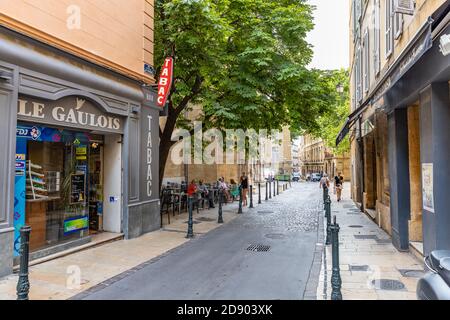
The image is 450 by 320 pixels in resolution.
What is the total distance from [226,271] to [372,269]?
9.38 feet

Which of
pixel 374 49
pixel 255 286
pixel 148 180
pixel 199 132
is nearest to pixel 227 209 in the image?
pixel 199 132

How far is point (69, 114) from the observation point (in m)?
8.25

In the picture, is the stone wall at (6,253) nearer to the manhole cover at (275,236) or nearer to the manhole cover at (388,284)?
the manhole cover at (388,284)

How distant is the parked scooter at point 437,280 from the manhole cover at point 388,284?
2.26 metres

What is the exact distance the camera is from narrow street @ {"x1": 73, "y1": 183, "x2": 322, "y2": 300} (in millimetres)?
5691

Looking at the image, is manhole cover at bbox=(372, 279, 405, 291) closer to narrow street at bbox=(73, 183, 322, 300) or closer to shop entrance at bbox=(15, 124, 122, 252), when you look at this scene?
narrow street at bbox=(73, 183, 322, 300)

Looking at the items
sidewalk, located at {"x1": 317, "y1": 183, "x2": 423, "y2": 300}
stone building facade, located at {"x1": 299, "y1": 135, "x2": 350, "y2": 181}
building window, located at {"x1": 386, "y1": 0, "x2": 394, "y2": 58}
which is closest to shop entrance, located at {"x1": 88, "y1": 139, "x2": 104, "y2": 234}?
sidewalk, located at {"x1": 317, "y1": 183, "x2": 423, "y2": 300}

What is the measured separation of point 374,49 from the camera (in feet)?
39.2

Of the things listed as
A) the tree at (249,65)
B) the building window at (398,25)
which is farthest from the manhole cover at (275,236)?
the building window at (398,25)

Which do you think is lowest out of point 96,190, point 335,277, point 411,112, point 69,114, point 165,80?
point 335,277

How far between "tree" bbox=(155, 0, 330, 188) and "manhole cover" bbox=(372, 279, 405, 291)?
23.3 ft

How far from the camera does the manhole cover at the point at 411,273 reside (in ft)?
21.5

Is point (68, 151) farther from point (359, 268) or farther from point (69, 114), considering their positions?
point (359, 268)
